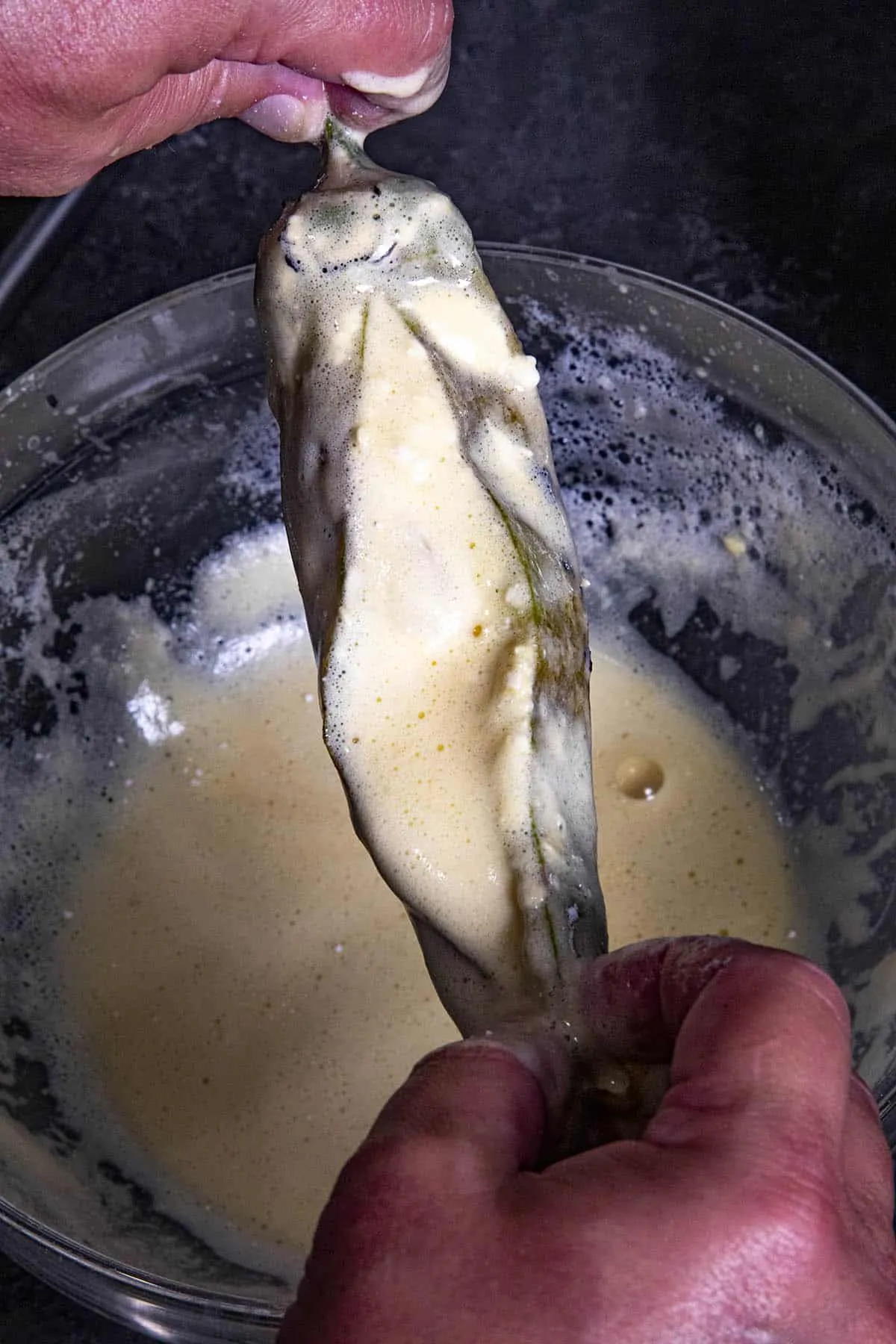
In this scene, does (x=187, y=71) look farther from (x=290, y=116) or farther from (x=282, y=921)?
(x=282, y=921)

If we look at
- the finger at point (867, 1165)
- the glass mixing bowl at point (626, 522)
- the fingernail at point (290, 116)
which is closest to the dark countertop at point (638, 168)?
the glass mixing bowl at point (626, 522)

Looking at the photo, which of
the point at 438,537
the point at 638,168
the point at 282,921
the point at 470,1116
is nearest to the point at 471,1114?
the point at 470,1116

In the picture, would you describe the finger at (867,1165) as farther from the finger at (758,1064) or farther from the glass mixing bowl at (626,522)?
the glass mixing bowl at (626,522)

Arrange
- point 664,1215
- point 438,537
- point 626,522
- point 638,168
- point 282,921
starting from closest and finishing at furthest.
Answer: point 664,1215, point 438,537, point 282,921, point 626,522, point 638,168

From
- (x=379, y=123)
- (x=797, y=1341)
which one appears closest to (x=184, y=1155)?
(x=797, y=1341)

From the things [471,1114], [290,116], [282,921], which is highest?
[290,116]

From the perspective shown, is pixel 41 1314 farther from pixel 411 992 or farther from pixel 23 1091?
pixel 411 992

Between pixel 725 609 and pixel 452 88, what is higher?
pixel 452 88
